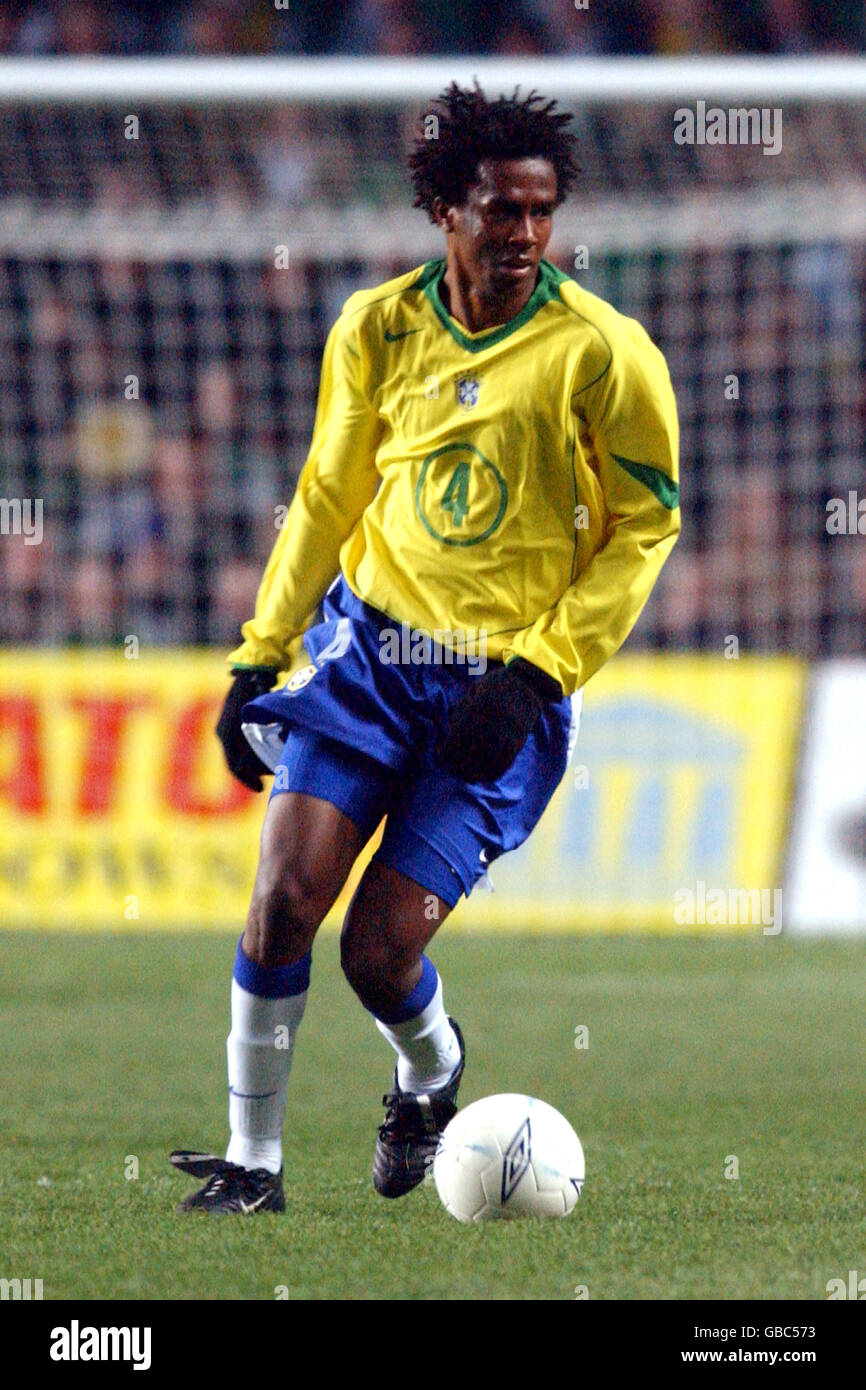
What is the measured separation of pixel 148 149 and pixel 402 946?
665 cm

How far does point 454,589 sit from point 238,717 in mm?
581

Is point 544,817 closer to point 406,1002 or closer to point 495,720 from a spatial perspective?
point 406,1002

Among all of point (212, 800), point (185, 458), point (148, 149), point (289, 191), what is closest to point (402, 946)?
point (212, 800)

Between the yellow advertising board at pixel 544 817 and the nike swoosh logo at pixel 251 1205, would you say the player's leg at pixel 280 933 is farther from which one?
the yellow advertising board at pixel 544 817

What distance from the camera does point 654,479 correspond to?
163 inches

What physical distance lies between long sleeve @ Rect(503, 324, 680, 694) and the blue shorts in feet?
0.66

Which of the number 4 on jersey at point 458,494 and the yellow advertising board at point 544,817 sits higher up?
the number 4 on jersey at point 458,494

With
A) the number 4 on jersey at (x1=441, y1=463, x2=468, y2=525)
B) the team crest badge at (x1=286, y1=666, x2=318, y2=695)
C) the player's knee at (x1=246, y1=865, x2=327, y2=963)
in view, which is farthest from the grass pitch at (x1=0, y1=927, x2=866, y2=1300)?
the number 4 on jersey at (x1=441, y1=463, x2=468, y2=525)

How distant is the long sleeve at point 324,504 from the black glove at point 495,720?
1.88ft

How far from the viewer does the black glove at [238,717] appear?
4410mm

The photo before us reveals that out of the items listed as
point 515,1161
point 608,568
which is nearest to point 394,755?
point 608,568

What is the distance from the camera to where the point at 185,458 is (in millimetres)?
12117

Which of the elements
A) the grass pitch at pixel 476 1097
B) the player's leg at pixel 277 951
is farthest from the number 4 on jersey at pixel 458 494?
the grass pitch at pixel 476 1097

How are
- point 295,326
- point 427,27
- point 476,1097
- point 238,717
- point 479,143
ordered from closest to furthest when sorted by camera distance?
point 479,143 < point 238,717 < point 476,1097 < point 295,326 < point 427,27
